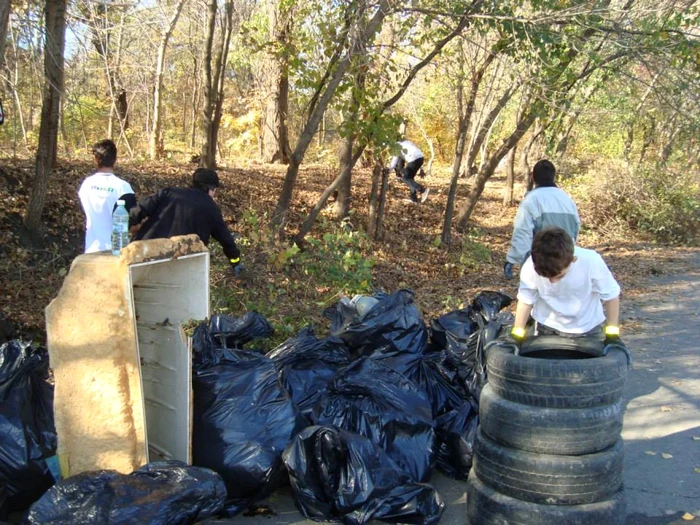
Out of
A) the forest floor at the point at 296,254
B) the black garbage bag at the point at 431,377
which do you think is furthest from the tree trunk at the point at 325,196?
the black garbage bag at the point at 431,377

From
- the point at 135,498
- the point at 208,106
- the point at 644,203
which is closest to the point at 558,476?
the point at 135,498

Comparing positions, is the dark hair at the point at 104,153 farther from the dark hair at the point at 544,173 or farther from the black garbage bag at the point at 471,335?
the dark hair at the point at 544,173

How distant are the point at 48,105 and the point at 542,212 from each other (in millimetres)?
5454

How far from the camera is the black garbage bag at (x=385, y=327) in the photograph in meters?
5.02

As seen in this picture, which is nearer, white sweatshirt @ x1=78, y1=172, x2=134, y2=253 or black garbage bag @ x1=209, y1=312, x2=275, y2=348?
black garbage bag @ x1=209, y1=312, x2=275, y2=348

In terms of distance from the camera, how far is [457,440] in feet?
13.3

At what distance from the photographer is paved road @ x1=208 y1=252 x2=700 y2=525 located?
3.64 m

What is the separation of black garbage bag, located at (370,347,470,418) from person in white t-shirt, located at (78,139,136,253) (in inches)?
88.6

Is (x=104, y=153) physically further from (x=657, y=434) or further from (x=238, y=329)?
(x=657, y=434)

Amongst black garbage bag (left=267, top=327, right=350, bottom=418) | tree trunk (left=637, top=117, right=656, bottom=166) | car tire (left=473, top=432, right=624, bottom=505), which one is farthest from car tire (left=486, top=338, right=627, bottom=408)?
tree trunk (left=637, top=117, right=656, bottom=166)

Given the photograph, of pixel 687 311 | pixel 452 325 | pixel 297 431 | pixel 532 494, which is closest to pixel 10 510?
pixel 297 431

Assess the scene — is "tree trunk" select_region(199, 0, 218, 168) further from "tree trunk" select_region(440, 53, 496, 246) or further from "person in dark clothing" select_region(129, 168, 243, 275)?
"person in dark clothing" select_region(129, 168, 243, 275)

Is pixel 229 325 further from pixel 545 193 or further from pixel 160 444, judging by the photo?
pixel 545 193

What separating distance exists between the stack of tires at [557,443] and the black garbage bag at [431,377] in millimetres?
1209
